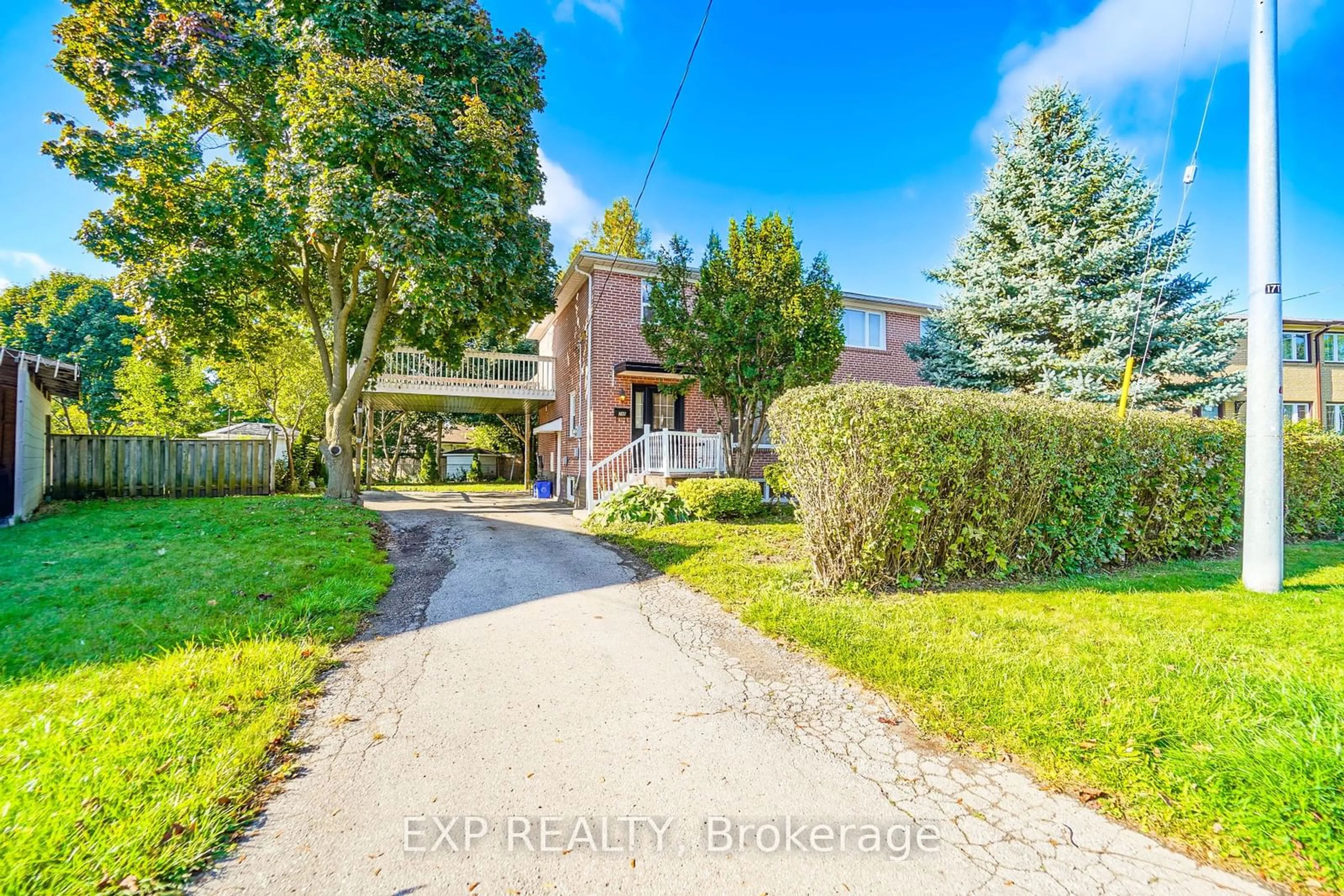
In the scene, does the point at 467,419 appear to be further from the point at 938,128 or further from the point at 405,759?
the point at 405,759

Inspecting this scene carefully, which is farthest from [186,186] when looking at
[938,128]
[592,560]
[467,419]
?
[467,419]

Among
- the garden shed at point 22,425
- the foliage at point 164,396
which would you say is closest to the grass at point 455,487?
the foliage at point 164,396

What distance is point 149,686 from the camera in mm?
2955

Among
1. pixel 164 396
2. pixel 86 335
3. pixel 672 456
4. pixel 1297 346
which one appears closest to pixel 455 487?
pixel 164 396

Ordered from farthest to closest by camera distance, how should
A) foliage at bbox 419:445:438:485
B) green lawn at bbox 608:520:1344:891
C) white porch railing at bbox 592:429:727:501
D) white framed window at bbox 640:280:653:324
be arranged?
1. foliage at bbox 419:445:438:485
2. white framed window at bbox 640:280:653:324
3. white porch railing at bbox 592:429:727:501
4. green lawn at bbox 608:520:1344:891

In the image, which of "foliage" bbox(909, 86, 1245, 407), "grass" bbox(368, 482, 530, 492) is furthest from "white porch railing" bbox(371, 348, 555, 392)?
"foliage" bbox(909, 86, 1245, 407)

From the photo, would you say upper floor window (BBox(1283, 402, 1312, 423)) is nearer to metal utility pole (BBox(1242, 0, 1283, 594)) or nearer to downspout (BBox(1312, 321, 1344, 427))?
downspout (BBox(1312, 321, 1344, 427))

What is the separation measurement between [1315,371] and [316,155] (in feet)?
96.3

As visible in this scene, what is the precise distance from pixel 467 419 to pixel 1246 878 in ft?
100

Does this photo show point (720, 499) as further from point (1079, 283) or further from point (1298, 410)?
point (1298, 410)

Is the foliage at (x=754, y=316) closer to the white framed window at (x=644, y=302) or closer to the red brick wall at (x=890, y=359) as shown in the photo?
the white framed window at (x=644, y=302)

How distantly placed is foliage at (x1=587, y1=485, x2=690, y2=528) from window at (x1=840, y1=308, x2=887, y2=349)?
8.52 meters

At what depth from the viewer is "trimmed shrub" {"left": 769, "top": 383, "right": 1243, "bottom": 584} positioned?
16.4ft

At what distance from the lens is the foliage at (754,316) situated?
10.1 metres
